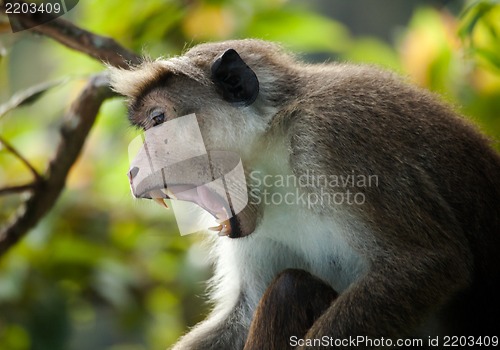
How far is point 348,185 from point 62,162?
2347 mm

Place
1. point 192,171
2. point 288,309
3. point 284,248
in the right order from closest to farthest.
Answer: point 288,309 < point 192,171 < point 284,248

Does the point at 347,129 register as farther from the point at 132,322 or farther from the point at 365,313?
the point at 132,322

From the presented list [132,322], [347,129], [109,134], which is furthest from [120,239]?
[347,129]

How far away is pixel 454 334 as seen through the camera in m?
4.28

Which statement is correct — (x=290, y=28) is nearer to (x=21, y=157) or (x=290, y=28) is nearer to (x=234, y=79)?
(x=21, y=157)

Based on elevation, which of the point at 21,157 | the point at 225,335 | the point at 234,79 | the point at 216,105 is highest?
the point at 234,79

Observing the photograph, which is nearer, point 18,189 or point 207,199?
point 207,199

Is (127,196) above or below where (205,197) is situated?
below

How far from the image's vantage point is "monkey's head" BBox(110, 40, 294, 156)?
4.26 meters

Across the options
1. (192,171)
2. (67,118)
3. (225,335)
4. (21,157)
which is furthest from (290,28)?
(192,171)

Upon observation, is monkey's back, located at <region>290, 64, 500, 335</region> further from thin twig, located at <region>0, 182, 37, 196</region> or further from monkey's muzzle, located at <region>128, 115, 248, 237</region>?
thin twig, located at <region>0, 182, 37, 196</region>

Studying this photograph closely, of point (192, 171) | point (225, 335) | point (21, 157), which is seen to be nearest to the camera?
point (192, 171)

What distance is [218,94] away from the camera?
4316 mm

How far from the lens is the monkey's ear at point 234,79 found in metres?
4.21
